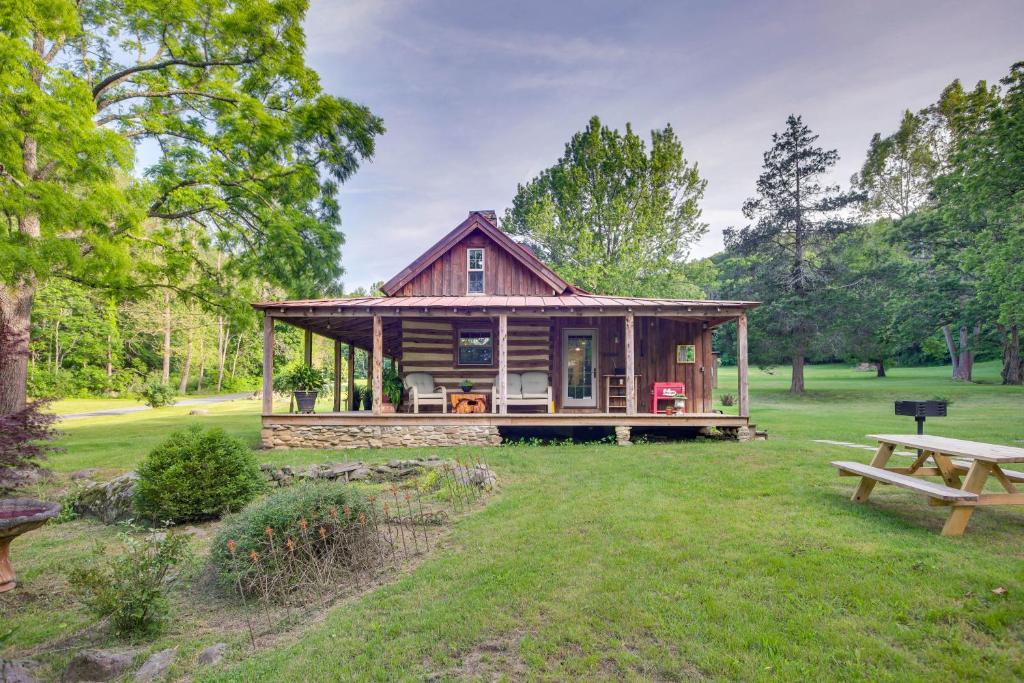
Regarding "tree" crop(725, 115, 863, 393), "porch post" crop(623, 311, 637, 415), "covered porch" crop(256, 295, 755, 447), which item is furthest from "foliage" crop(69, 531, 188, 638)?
"tree" crop(725, 115, 863, 393)

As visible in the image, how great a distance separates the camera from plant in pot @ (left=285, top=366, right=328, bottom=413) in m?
12.2

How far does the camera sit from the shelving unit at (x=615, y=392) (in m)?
13.6

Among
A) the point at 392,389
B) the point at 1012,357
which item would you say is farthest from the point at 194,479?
the point at 1012,357

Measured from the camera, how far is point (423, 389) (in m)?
13.7

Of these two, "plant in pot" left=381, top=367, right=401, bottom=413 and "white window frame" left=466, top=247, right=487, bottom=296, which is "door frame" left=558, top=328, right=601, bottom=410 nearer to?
"white window frame" left=466, top=247, right=487, bottom=296

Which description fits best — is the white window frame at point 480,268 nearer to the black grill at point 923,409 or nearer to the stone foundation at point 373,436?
the stone foundation at point 373,436

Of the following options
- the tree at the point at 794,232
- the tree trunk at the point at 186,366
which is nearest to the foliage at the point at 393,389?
the tree at the point at 794,232

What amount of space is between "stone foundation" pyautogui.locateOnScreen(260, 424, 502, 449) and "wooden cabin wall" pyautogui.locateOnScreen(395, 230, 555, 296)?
5.00m

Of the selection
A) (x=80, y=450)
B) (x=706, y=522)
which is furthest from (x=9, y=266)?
(x=706, y=522)

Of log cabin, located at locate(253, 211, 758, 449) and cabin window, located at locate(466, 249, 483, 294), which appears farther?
cabin window, located at locate(466, 249, 483, 294)

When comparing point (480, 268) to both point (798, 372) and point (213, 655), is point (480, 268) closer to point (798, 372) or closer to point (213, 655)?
point (213, 655)

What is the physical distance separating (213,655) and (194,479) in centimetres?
371

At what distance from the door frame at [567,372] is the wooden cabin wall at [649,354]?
7 cm

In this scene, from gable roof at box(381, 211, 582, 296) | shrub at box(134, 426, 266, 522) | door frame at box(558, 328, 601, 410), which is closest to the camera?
shrub at box(134, 426, 266, 522)
